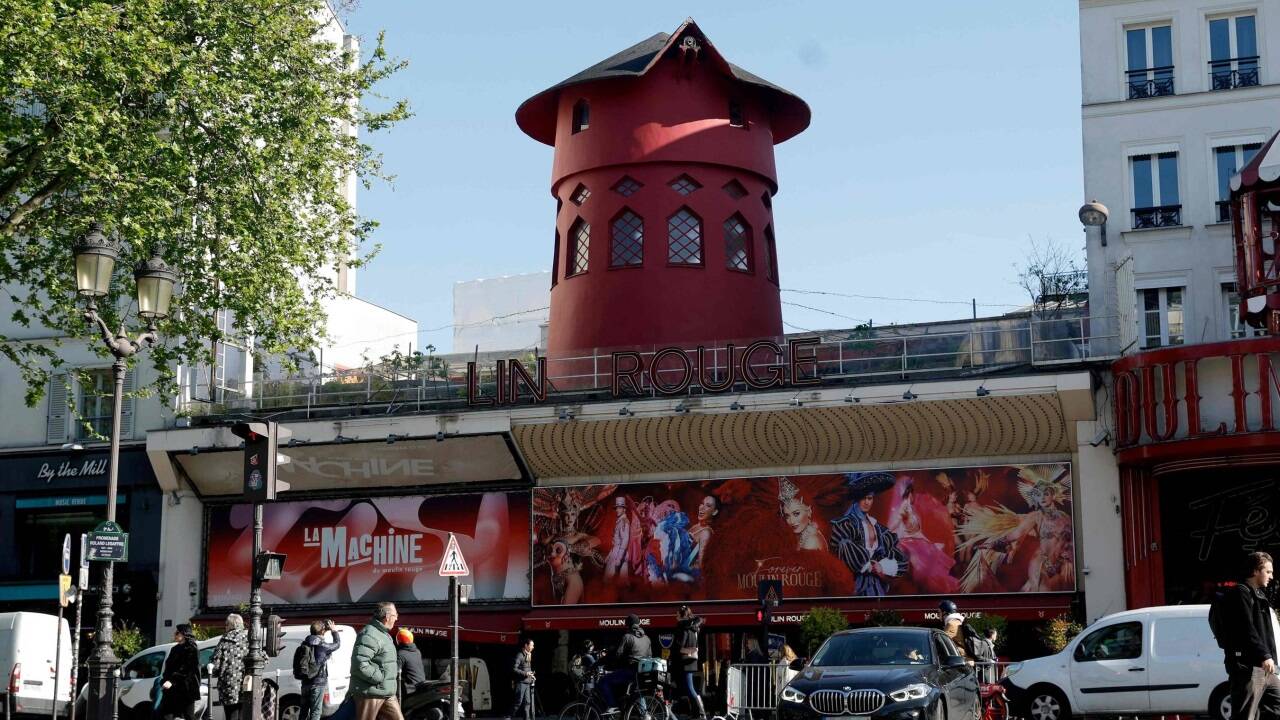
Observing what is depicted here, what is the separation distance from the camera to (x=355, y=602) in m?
29.8

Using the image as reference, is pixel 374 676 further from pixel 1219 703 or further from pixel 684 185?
pixel 684 185

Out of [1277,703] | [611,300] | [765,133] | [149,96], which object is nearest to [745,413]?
[611,300]

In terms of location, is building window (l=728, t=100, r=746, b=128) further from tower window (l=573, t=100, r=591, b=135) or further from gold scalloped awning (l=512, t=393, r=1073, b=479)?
gold scalloped awning (l=512, t=393, r=1073, b=479)

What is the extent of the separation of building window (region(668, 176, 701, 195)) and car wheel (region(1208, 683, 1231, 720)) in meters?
15.6

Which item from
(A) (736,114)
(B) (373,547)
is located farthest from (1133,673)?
(A) (736,114)

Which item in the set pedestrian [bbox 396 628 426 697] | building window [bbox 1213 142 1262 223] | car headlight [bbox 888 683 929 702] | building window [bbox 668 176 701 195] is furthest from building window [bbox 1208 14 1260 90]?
pedestrian [bbox 396 628 426 697]

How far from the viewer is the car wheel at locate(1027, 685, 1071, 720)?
63.4ft

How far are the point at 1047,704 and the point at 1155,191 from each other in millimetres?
11432

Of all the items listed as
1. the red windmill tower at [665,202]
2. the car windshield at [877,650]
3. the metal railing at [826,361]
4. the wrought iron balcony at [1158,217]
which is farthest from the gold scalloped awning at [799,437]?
the car windshield at [877,650]

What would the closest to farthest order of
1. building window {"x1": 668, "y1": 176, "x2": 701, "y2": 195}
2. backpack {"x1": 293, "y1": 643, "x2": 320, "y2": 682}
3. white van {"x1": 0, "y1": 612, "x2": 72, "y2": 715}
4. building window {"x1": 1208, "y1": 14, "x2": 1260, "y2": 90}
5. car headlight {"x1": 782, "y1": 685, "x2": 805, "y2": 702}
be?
car headlight {"x1": 782, "y1": 685, "x2": 805, "y2": 702} < backpack {"x1": 293, "y1": 643, "x2": 320, "y2": 682} < white van {"x1": 0, "y1": 612, "x2": 72, "y2": 715} < building window {"x1": 1208, "y1": 14, "x2": 1260, "y2": 90} < building window {"x1": 668, "y1": 176, "x2": 701, "y2": 195}

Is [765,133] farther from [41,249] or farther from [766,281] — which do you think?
[41,249]

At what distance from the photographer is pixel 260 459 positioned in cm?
1505

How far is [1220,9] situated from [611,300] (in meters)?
12.1

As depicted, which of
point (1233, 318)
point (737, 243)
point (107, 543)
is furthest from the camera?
point (737, 243)
